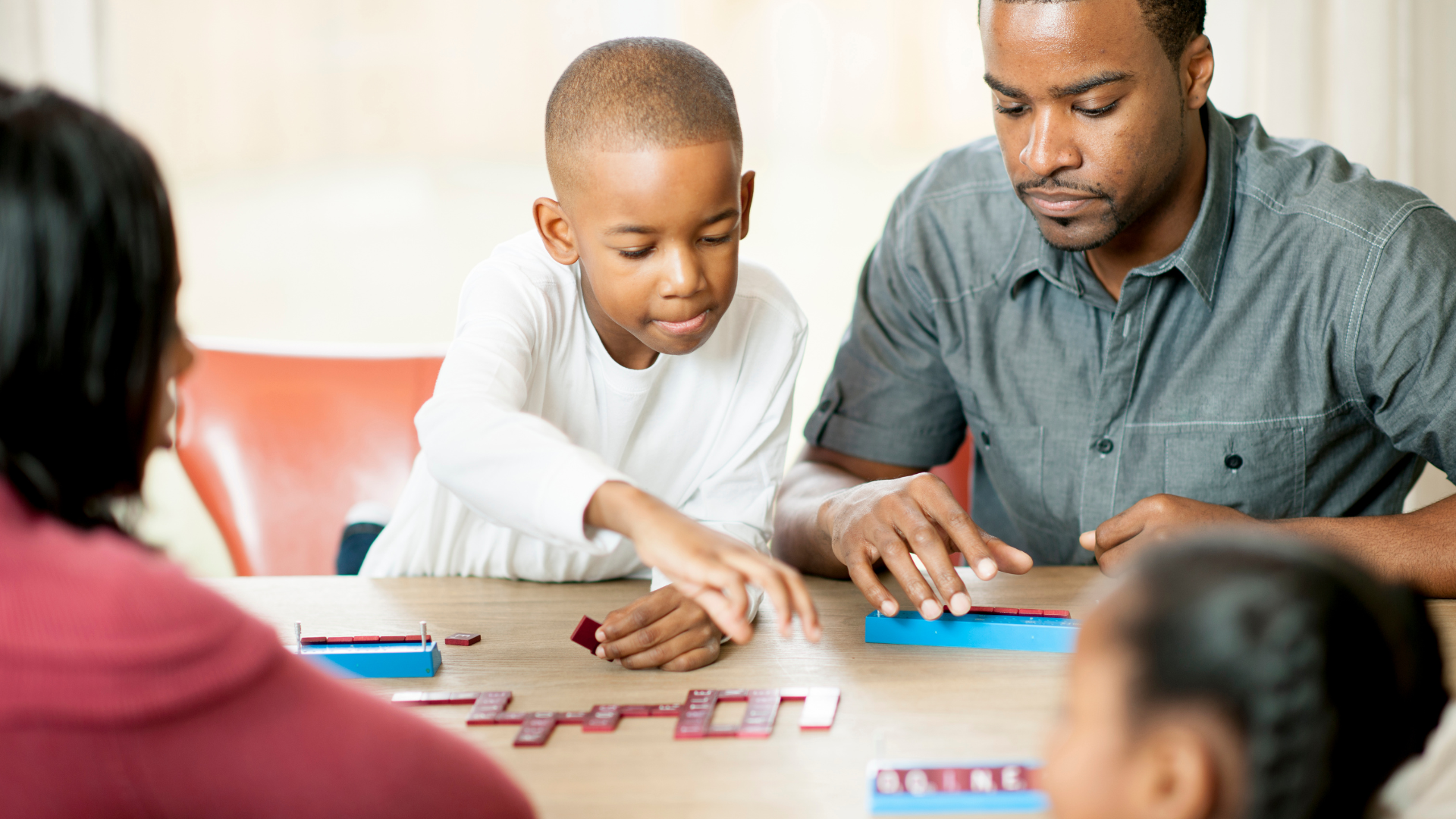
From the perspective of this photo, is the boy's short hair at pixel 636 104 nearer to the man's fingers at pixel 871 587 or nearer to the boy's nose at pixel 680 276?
the boy's nose at pixel 680 276

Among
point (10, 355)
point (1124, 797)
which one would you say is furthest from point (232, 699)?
point (1124, 797)

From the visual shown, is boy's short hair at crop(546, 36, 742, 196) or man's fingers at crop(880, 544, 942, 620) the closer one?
man's fingers at crop(880, 544, 942, 620)

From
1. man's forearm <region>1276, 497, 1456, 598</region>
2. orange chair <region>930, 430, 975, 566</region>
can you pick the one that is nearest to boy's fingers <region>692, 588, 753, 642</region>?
man's forearm <region>1276, 497, 1456, 598</region>

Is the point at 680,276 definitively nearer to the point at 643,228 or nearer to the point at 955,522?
the point at 643,228

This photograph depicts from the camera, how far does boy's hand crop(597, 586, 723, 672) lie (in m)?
1.13

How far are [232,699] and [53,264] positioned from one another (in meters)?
0.26

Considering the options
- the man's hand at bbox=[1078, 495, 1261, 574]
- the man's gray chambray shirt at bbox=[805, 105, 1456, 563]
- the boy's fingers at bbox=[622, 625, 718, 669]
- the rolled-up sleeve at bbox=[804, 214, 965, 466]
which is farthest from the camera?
the rolled-up sleeve at bbox=[804, 214, 965, 466]

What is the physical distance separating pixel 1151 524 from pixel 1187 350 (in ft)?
1.40

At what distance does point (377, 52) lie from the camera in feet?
9.57

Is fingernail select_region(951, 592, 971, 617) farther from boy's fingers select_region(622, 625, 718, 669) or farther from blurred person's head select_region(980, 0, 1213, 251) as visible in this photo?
blurred person's head select_region(980, 0, 1213, 251)

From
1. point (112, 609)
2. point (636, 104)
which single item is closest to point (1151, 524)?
point (636, 104)

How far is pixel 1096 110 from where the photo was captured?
1.44m

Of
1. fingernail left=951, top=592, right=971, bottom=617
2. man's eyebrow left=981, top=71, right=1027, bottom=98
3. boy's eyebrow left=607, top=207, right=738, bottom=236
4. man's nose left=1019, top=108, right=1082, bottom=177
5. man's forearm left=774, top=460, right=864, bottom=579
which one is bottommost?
man's forearm left=774, top=460, right=864, bottom=579

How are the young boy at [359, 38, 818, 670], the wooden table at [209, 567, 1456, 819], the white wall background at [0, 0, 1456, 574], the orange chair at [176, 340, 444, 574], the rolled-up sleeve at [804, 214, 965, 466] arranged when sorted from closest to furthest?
1. the wooden table at [209, 567, 1456, 819]
2. the young boy at [359, 38, 818, 670]
3. the rolled-up sleeve at [804, 214, 965, 466]
4. the orange chair at [176, 340, 444, 574]
5. the white wall background at [0, 0, 1456, 574]
